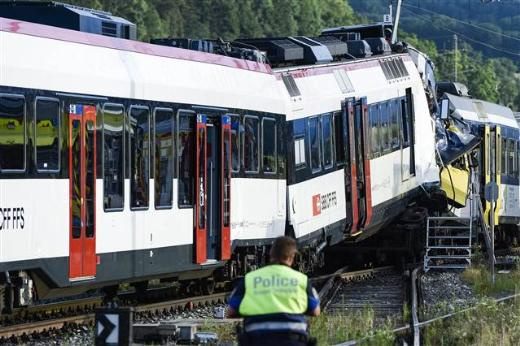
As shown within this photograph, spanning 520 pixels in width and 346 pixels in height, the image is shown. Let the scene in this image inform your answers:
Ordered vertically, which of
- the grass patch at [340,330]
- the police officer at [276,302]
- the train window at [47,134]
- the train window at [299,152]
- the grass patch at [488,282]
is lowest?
the grass patch at [488,282]

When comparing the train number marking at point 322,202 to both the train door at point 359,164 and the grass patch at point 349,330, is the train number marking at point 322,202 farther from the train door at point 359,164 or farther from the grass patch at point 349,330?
the grass patch at point 349,330

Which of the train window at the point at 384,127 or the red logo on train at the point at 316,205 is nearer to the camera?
the red logo on train at the point at 316,205

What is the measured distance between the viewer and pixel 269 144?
20141 millimetres

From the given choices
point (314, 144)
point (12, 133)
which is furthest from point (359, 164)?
point (12, 133)

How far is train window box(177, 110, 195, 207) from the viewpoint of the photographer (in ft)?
57.3

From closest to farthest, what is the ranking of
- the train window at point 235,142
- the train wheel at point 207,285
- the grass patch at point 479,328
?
the grass patch at point 479,328 < the train window at point 235,142 < the train wheel at point 207,285

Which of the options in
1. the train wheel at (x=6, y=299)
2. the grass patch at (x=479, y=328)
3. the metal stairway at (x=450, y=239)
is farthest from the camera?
the metal stairway at (x=450, y=239)

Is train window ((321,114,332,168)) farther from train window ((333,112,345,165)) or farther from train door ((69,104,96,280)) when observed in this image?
train door ((69,104,96,280))

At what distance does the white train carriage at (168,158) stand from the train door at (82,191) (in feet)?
0.07

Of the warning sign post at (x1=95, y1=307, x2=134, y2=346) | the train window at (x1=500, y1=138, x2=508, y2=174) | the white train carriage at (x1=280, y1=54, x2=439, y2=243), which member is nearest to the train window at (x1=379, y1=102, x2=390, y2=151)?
the white train carriage at (x1=280, y1=54, x2=439, y2=243)

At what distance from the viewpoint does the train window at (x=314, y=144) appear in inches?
853

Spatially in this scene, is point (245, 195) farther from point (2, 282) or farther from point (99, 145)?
point (2, 282)

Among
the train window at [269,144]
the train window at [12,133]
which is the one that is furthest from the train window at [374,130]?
the train window at [12,133]

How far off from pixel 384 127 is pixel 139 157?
977 cm
